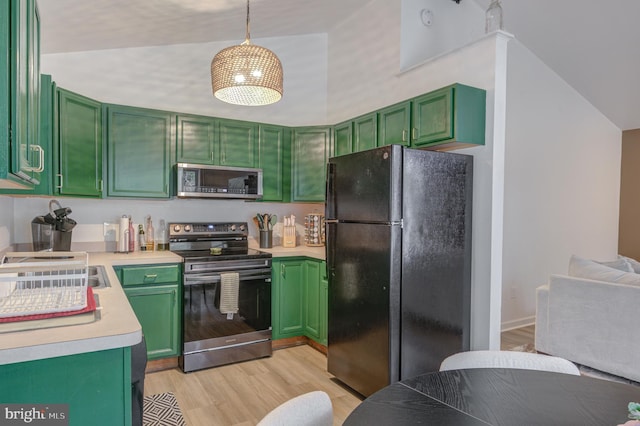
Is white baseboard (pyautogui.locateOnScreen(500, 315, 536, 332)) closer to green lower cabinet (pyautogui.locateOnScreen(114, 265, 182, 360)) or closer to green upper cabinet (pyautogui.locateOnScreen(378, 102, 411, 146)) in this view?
green upper cabinet (pyautogui.locateOnScreen(378, 102, 411, 146))

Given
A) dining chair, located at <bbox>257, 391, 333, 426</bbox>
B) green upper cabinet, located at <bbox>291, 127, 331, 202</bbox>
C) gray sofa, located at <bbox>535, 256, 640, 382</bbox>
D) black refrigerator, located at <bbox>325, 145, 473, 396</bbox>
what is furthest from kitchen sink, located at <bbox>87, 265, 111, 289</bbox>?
gray sofa, located at <bbox>535, 256, 640, 382</bbox>

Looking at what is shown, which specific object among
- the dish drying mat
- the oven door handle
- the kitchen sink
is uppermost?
the dish drying mat

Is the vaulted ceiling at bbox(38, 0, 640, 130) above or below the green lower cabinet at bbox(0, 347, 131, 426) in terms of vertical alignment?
above

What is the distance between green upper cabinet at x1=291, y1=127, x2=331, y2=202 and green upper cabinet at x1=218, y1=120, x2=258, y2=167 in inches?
17.6

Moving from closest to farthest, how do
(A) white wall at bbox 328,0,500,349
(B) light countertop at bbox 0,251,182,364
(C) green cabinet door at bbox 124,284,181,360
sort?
1. (B) light countertop at bbox 0,251,182,364
2. (A) white wall at bbox 328,0,500,349
3. (C) green cabinet door at bbox 124,284,181,360

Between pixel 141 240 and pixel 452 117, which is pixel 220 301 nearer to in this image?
pixel 141 240

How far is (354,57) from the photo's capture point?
157 inches

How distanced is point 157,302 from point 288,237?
146 centimetres

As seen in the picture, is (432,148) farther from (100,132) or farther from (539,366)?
(100,132)

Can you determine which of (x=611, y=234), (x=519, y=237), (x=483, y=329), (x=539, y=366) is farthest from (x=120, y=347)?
(x=611, y=234)

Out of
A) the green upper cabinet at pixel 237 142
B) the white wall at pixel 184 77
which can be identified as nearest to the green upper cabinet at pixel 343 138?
the white wall at pixel 184 77

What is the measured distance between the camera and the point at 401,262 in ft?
8.03

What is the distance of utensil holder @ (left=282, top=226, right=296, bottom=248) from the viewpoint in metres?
4.07

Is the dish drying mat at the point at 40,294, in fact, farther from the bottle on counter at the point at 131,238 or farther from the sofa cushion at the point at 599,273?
the sofa cushion at the point at 599,273
